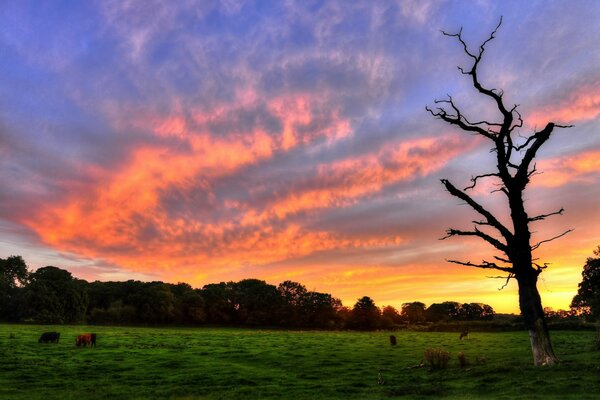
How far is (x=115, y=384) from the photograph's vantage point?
24.0 metres

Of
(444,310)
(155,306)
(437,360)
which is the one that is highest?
(444,310)

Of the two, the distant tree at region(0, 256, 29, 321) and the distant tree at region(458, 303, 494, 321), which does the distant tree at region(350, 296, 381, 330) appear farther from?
the distant tree at region(0, 256, 29, 321)

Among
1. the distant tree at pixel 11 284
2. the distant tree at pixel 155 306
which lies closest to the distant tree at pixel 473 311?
the distant tree at pixel 155 306

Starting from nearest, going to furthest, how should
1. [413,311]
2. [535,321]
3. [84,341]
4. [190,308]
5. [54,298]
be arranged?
[535,321] → [84,341] → [54,298] → [190,308] → [413,311]

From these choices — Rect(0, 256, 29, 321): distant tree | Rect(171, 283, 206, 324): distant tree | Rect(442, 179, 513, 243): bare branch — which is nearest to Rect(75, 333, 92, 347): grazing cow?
Rect(442, 179, 513, 243): bare branch

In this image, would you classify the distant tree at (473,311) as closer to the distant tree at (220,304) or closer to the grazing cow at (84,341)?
the distant tree at (220,304)

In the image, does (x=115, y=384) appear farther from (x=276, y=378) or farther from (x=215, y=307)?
(x=215, y=307)

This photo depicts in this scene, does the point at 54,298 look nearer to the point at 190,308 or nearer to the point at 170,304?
the point at 170,304

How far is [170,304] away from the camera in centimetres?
11706

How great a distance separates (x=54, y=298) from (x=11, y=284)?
4083 cm

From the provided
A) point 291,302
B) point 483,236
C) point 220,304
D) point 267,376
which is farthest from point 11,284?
point 483,236

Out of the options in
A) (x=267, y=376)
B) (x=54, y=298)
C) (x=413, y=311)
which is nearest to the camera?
(x=267, y=376)

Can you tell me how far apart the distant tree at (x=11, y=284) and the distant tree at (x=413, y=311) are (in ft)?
429

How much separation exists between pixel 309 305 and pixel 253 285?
74.4ft
